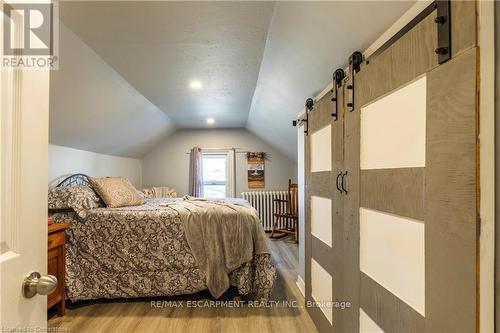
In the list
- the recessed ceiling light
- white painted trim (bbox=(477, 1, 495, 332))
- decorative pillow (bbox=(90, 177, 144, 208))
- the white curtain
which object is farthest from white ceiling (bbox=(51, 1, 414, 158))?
the white curtain

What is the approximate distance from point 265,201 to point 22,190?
5.11m

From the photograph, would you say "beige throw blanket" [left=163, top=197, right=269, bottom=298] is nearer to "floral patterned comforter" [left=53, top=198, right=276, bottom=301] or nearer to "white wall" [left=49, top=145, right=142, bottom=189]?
"floral patterned comforter" [left=53, top=198, right=276, bottom=301]

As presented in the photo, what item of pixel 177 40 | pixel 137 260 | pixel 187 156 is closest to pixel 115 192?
pixel 137 260

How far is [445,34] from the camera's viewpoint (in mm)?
825

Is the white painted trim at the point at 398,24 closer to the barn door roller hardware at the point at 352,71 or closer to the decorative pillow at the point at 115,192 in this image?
the barn door roller hardware at the point at 352,71

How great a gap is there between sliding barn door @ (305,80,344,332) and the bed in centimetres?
52

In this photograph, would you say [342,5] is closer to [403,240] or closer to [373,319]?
[403,240]

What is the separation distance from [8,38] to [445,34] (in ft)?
3.78

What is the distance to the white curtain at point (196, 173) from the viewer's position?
5.64 metres

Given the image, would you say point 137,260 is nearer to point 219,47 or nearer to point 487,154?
point 219,47

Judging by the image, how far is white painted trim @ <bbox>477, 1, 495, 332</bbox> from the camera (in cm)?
72

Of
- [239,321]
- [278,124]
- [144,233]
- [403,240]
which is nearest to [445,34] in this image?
[403,240]

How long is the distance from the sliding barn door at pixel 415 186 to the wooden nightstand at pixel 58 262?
2.19 meters

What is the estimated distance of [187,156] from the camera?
5871 mm
